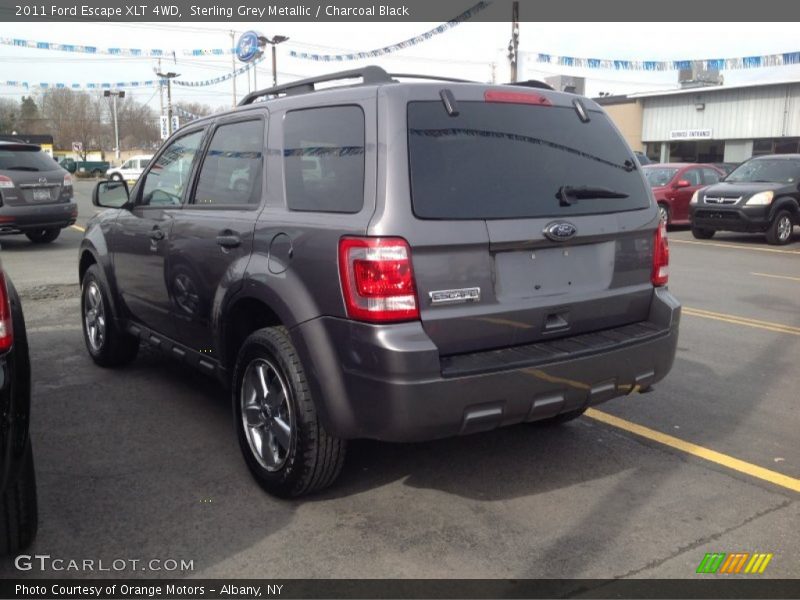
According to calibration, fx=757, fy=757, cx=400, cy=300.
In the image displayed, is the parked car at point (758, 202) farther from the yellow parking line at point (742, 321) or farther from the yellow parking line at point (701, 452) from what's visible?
the yellow parking line at point (701, 452)

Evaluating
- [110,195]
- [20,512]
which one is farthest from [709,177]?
[20,512]

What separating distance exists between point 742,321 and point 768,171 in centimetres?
996

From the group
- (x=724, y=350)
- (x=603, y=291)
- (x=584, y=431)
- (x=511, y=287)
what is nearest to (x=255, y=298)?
(x=511, y=287)

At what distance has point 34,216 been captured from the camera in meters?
13.0

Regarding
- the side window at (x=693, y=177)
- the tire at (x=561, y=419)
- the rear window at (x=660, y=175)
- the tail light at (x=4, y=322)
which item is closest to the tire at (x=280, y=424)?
the tail light at (x=4, y=322)

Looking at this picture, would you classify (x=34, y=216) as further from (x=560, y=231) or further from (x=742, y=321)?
(x=560, y=231)

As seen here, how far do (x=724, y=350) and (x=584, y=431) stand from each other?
2554 millimetres

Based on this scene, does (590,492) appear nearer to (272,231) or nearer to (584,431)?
(584,431)

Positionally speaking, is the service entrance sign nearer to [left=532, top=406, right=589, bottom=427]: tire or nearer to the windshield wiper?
[left=532, top=406, right=589, bottom=427]: tire

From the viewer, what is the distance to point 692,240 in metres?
16.3

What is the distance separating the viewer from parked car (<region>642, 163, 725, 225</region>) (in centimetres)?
1831

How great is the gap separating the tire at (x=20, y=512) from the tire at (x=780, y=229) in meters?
15.1

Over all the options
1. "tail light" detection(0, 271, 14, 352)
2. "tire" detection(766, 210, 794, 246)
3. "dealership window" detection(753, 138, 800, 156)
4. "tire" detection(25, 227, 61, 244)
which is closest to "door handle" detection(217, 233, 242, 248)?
"tail light" detection(0, 271, 14, 352)

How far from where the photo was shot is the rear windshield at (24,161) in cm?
Result: 1275
